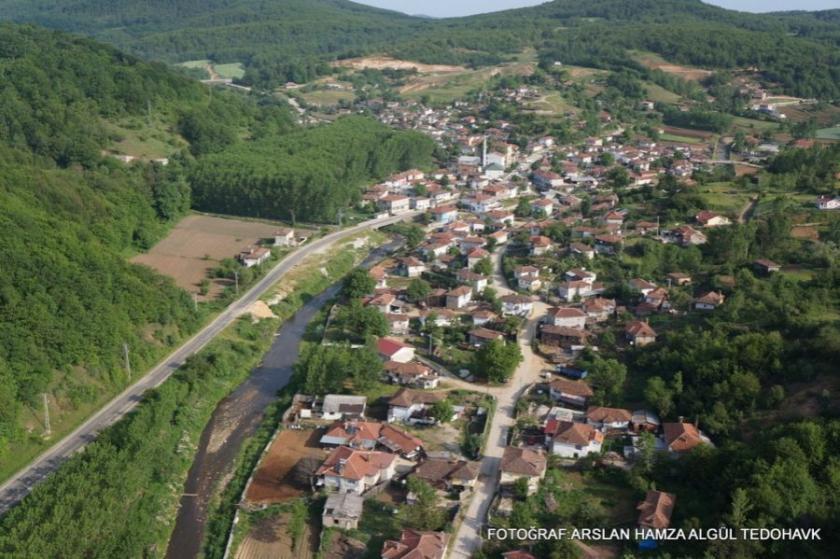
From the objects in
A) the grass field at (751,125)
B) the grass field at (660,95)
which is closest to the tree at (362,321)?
the grass field at (751,125)

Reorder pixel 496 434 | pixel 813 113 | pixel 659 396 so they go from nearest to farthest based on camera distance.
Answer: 1. pixel 496 434
2. pixel 659 396
3. pixel 813 113

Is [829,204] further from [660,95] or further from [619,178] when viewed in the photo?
[660,95]

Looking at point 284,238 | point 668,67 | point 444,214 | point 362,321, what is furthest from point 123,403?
point 668,67

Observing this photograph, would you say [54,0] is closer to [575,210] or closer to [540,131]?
Answer: [540,131]

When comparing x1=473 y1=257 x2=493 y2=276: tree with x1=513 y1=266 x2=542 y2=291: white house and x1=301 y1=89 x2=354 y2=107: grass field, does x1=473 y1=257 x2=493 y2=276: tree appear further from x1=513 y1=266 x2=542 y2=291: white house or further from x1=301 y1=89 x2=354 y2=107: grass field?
x1=301 y1=89 x2=354 y2=107: grass field

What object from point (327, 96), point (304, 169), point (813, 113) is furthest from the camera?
point (327, 96)

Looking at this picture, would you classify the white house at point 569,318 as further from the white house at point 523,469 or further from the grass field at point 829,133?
the grass field at point 829,133

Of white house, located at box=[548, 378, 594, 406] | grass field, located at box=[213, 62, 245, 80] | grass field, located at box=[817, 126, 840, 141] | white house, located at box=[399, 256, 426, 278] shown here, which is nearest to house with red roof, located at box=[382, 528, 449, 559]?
white house, located at box=[548, 378, 594, 406]

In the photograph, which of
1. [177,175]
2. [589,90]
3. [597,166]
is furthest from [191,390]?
[589,90]
